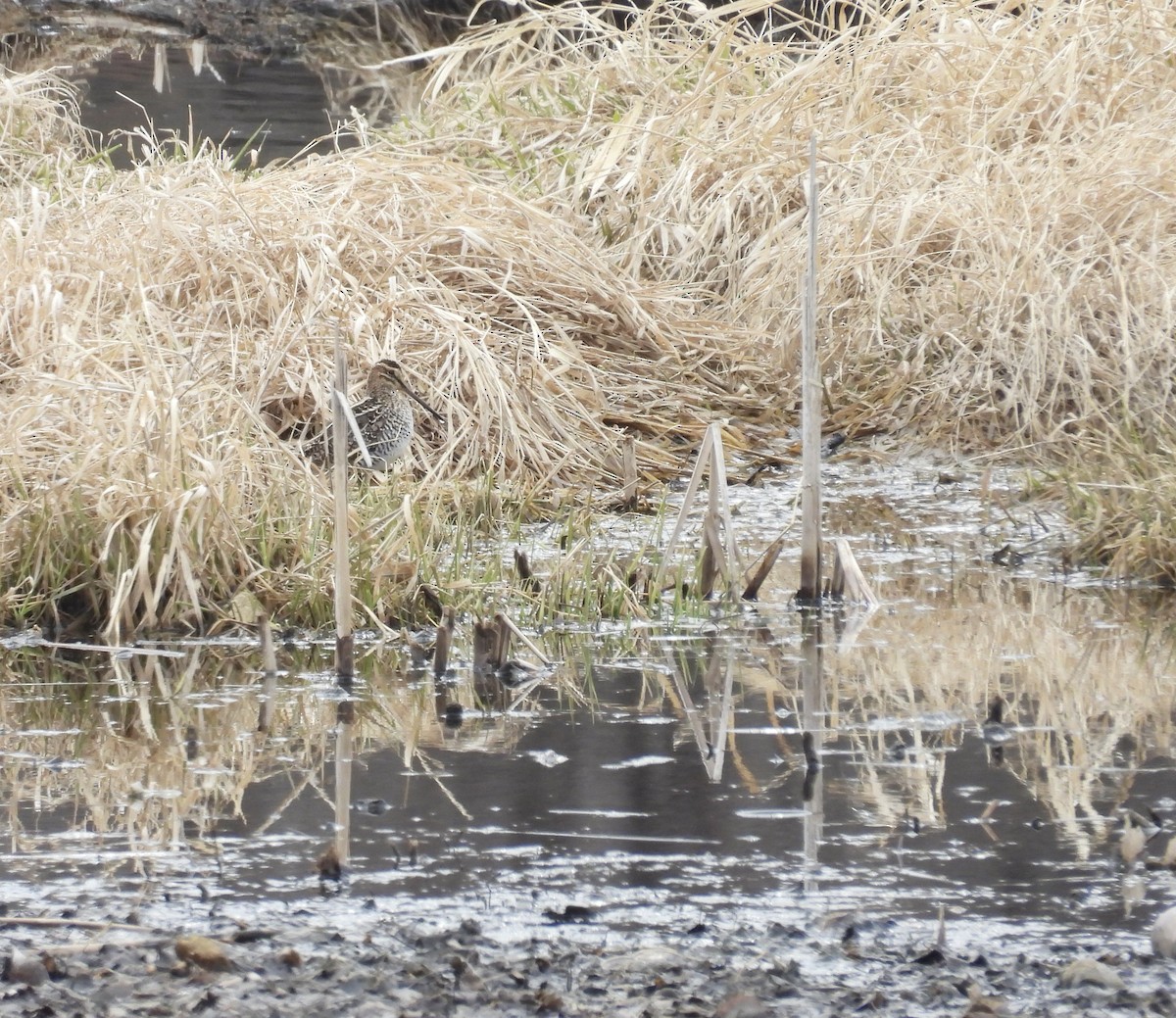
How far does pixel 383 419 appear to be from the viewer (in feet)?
24.6

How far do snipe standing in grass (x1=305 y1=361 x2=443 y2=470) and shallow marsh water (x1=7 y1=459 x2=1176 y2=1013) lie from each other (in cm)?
153

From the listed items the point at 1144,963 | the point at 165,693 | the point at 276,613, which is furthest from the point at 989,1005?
the point at 276,613

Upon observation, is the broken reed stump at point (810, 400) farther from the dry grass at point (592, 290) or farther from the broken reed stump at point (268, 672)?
the broken reed stump at point (268, 672)

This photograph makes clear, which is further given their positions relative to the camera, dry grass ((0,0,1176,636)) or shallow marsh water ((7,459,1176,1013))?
dry grass ((0,0,1176,636))

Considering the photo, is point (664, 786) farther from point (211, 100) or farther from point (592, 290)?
point (211, 100)

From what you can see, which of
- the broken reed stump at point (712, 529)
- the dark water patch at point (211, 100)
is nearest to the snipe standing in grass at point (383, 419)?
the broken reed stump at point (712, 529)

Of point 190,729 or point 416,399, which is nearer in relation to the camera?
point 190,729

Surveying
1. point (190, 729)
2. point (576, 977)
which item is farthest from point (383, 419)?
point (576, 977)

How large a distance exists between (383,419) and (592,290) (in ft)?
7.26

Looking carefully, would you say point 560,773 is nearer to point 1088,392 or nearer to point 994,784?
point 994,784

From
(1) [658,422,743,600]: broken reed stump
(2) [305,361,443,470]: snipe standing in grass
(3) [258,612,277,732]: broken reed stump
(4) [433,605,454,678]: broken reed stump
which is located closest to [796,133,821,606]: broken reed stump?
(1) [658,422,743,600]: broken reed stump

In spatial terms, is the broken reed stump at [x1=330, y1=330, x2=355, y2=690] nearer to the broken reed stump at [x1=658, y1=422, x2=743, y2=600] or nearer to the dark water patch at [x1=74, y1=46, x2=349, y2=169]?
the broken reed stump at [x1=658, y1=422, x2=743, y2=600]

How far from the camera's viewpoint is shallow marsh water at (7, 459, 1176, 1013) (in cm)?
382

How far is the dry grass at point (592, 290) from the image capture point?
6.32 m
